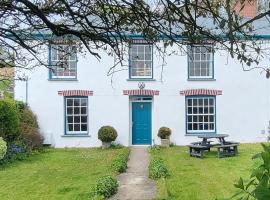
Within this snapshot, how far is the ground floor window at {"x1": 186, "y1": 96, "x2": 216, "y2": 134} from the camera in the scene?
25109 millimetres

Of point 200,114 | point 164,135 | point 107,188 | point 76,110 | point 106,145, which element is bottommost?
point 107,188

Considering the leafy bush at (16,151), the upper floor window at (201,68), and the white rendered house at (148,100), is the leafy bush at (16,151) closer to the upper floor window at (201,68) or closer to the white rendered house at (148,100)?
the white rendered house at (148,100)

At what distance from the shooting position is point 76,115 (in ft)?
81.8

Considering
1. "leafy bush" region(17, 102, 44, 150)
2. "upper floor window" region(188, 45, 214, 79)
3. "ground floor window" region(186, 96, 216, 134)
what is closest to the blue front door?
"ground floor window" region(186, 96, 216, 134)

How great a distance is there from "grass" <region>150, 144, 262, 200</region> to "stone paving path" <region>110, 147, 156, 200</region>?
0.29m

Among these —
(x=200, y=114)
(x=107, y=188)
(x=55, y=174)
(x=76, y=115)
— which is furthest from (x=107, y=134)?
(x=107, y=188)

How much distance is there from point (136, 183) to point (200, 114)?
40.9 ft

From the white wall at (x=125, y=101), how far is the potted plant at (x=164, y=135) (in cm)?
50

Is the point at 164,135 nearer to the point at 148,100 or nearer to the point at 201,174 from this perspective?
the point at 148,100

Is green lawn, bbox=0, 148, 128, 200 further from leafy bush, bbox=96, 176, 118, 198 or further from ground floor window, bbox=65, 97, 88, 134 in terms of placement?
ground floor window, bbox=65, 97, 88, 134

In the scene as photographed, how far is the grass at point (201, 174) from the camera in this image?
38.9 ft

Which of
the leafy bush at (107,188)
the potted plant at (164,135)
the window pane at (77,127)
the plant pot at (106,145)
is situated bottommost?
the leafy bush at (107,188)

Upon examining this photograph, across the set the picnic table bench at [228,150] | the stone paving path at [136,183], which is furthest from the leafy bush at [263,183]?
the picnic table bench at [228,150]

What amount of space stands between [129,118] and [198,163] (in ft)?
25.0
